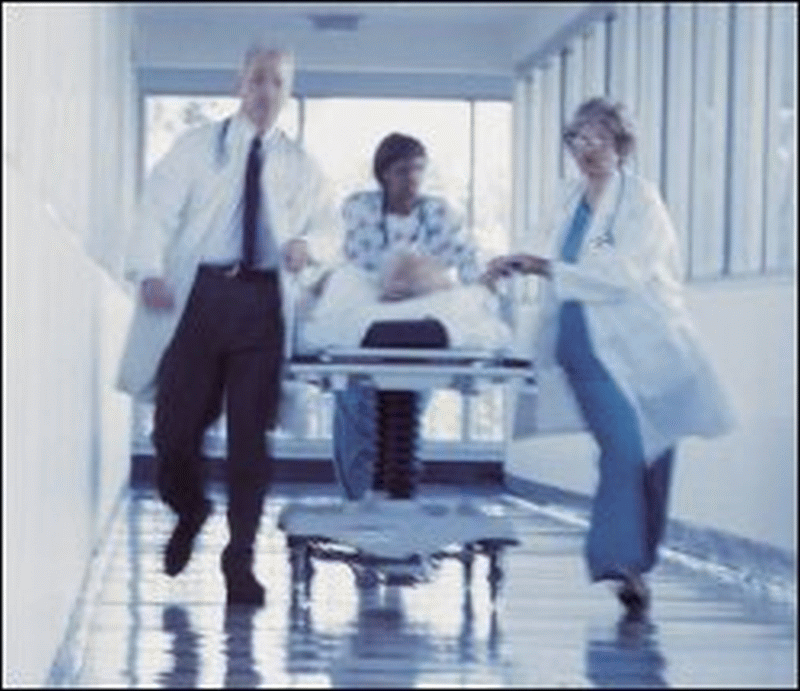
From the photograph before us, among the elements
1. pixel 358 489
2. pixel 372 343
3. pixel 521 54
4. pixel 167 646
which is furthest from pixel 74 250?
pixel 521 54

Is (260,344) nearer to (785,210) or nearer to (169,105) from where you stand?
(785,210)

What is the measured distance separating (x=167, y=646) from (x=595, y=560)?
55.9 inches

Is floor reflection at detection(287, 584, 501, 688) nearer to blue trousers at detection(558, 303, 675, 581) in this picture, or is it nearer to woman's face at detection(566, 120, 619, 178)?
blue trousers at detection(558, 303, 675, 581)

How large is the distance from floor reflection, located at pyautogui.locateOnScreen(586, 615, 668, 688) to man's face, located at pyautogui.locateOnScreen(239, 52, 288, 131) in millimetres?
1625

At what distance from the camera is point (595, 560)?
6.02 m

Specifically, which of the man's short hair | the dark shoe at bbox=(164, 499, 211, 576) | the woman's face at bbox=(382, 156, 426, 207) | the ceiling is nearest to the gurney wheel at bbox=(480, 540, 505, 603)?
the dark shoe at bbox=(164, 499, 211, 576)

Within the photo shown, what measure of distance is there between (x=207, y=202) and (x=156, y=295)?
29cm

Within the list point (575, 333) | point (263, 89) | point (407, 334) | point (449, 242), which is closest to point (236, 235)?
point (263, 89)

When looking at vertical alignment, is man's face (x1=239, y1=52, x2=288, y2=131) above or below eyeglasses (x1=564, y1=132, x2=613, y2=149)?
above

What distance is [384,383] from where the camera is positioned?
6.27 m

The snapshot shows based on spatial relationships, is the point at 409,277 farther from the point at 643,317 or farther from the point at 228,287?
the point at 228,287

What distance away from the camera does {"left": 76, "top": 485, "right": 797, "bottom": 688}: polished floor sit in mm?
4672

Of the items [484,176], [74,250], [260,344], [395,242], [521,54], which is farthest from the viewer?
[484,176]

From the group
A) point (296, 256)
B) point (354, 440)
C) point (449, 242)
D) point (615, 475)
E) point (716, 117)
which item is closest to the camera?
point (296, 256)
